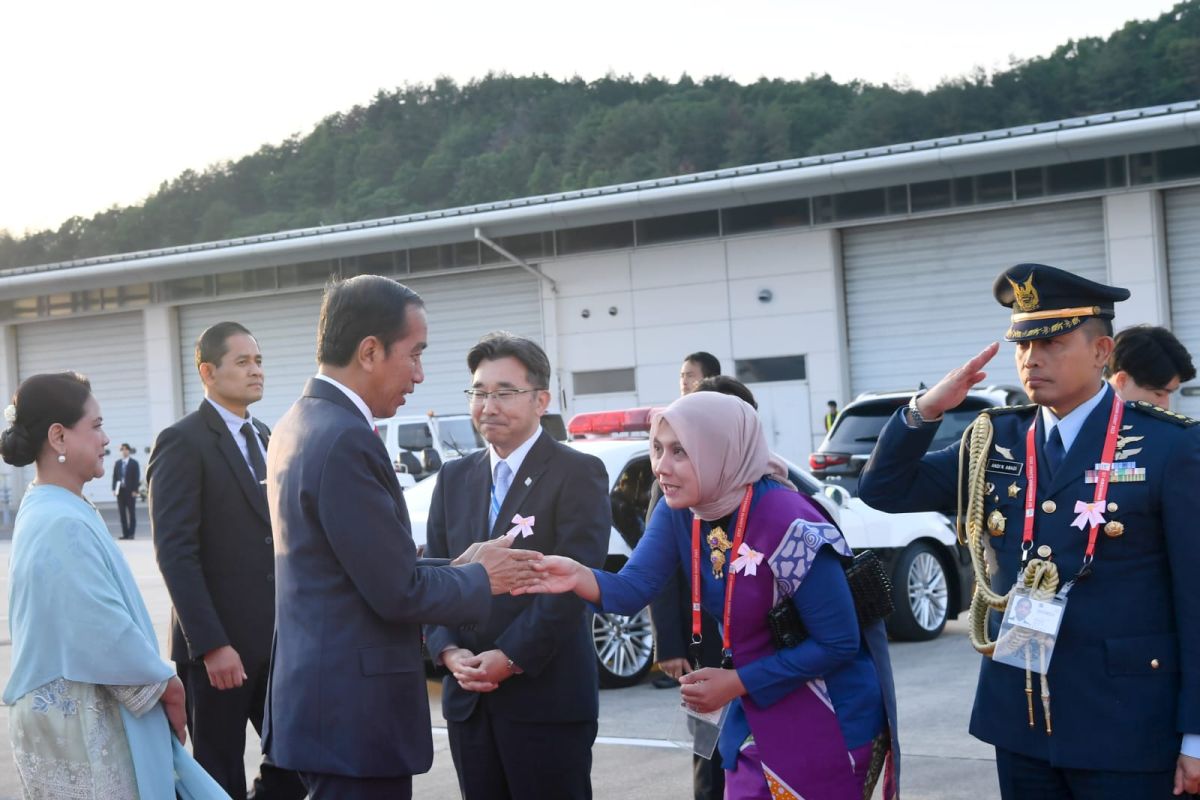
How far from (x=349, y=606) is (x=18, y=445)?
4.43 feet

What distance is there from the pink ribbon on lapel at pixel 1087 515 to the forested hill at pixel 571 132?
51.6 m

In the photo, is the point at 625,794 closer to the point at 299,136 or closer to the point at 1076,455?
the point at 1076,455

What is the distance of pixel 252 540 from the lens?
5379 mm

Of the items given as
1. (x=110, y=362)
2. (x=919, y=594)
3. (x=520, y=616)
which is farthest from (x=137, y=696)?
(x=110, y=362)

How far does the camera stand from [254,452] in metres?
5.57

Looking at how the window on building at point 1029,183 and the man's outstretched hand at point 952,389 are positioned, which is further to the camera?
the window on building at point 1029,183

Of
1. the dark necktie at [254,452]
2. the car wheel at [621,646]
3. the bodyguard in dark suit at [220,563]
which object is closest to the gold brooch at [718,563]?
the bodyguard in dark suit at [220,563]

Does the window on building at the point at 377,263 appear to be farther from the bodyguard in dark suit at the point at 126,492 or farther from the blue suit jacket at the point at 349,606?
the blue suit jacket at the point at 349,606

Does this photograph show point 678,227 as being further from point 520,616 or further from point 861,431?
point 520,616

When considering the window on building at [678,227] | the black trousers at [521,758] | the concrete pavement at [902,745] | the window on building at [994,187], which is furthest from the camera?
the window on building at [678,227]

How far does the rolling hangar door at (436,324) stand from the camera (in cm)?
3316

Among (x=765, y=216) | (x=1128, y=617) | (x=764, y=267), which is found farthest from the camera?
(x=765, y=216)

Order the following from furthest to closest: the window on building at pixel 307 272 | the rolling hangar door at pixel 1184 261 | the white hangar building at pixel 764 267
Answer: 1. the window on building at pixel 307 272
2. the white hangar building at pixel 764 267
3. the rolling hangar door at pixel 1184 261

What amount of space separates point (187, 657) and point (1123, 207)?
23906mm
